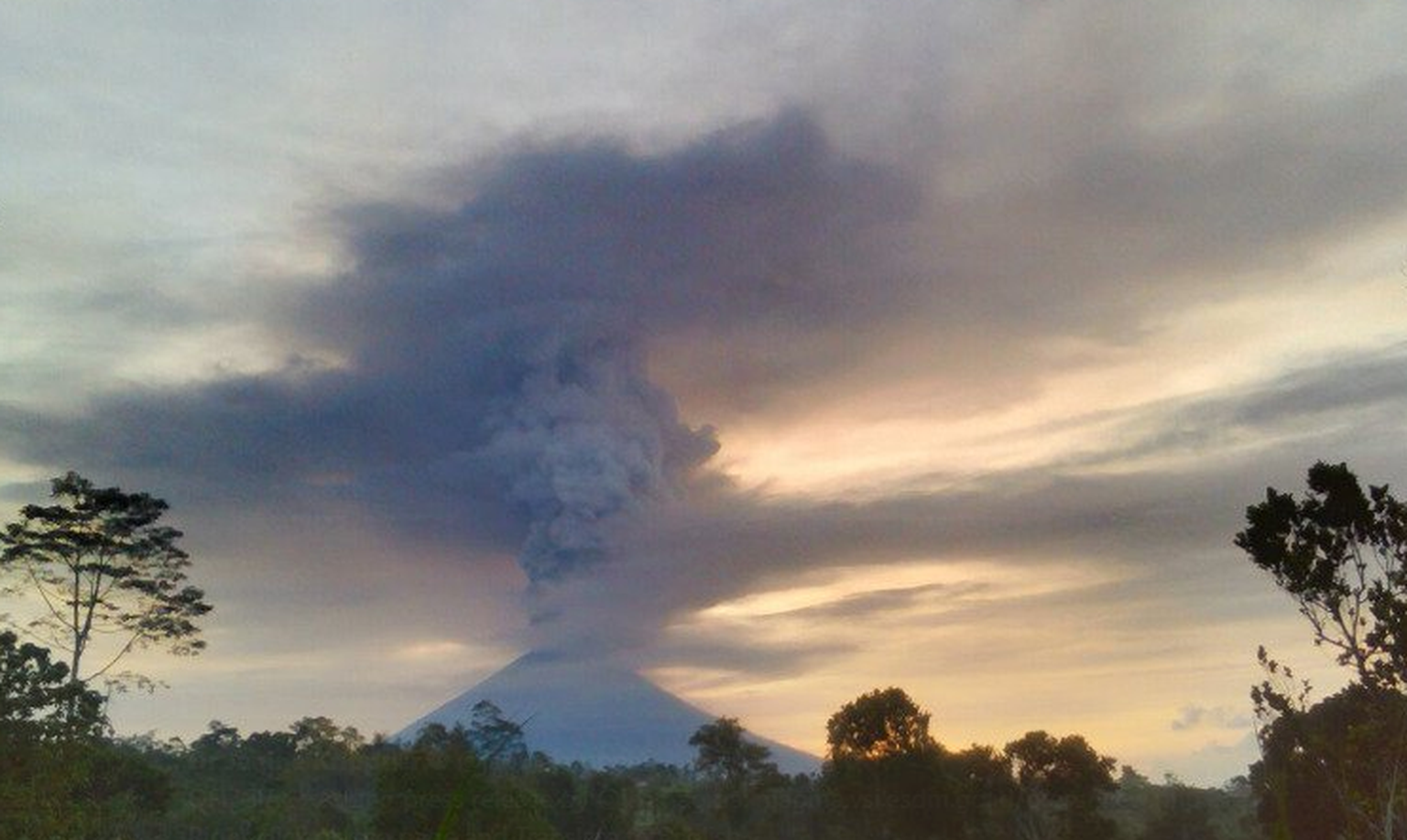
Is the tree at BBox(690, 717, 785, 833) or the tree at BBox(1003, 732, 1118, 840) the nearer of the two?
the tree at BBox(1003, 732, 1118, 840)

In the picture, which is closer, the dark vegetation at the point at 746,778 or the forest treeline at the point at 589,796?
the dark vegetation at the point at 746,778

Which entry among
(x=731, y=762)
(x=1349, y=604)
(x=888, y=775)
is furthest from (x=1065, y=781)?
(x=1349, y=604)

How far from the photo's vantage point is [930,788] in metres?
74.4

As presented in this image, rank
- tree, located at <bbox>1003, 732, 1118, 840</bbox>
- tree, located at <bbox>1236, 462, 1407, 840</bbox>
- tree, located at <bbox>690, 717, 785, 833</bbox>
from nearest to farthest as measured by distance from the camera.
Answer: tree, located at <bbox>1236, 462, 1407, 840</bbox> → tree, located at <bbox>1003, 732, 1118, 840</bbox> → tree, located at <bbox>690, 717, 785, 833</bbox>

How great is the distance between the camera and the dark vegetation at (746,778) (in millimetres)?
29047

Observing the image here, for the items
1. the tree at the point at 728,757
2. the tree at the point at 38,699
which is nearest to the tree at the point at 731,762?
the tree at the point at 728,757

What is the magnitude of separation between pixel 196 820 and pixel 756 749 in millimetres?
44320

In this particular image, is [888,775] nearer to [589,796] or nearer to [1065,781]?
[1065,781]

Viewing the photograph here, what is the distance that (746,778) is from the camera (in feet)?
297

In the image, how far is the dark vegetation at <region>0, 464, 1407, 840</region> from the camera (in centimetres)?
2905

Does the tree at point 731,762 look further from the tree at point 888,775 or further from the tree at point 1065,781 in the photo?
the tree at point 1065,781

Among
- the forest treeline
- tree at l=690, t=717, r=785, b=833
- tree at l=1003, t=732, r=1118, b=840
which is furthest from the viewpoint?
tree at l=690, t=717, r=785, b=833

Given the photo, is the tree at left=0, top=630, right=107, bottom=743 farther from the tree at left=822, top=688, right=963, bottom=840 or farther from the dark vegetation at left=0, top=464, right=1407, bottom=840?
the tree at left=822, top=688, right=963, bottom=840

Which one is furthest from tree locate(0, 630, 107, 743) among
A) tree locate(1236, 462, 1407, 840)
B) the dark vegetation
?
tree locate(1236, 462, 1407, 840)
